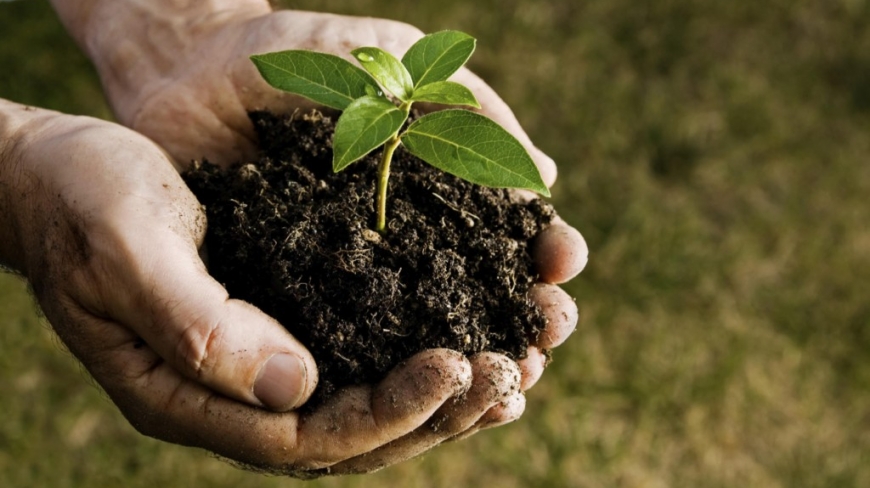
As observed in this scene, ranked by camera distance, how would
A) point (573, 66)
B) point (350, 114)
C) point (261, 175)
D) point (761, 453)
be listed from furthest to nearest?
point (573, 66)
point (761, 453)
point (261, 175)
point (350, 114)

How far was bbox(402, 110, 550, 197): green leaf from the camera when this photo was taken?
4.66ft

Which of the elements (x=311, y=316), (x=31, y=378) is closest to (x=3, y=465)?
(x=31, y=378)

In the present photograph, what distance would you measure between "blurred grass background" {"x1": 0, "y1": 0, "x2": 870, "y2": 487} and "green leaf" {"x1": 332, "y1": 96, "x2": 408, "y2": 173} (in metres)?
1.50

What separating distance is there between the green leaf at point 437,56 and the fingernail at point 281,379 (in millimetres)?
576

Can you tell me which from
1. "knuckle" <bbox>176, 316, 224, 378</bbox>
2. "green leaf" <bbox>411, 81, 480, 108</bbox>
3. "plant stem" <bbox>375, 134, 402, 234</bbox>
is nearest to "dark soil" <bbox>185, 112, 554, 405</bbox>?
"plant stem" <bbox>375, 134, 402, 234</bbox>

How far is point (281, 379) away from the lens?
4.65 ft

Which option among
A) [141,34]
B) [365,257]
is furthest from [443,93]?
[141,34]

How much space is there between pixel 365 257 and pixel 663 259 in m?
2.20

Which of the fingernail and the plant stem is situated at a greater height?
the plant stem

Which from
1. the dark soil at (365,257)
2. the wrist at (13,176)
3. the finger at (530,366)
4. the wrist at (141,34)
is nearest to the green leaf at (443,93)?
the dark soil at (365,257)

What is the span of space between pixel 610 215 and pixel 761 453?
44.2 inches

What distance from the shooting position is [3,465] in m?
2.74

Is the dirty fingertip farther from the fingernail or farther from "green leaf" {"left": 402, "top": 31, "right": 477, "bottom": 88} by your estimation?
the fingernail

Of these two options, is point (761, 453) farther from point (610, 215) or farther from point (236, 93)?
point (236, 93)
